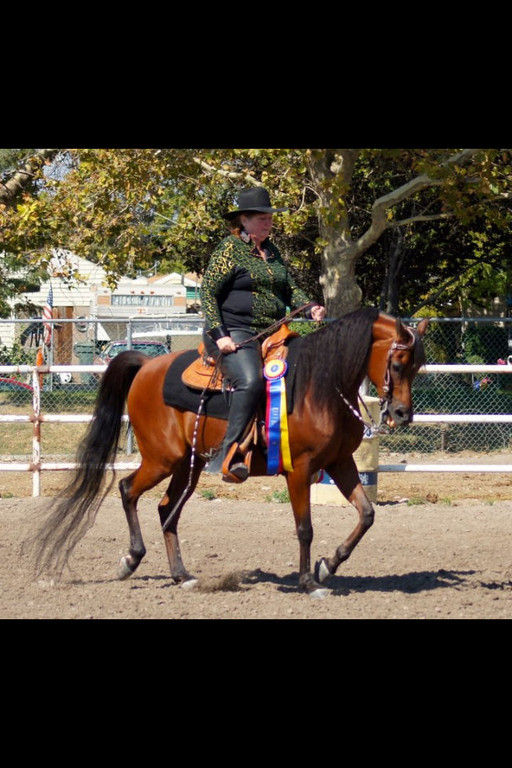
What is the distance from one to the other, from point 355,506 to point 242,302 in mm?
1587

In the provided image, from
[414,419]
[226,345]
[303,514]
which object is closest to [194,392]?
[226,345]

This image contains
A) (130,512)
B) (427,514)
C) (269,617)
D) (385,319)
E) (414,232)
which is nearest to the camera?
(269,617)

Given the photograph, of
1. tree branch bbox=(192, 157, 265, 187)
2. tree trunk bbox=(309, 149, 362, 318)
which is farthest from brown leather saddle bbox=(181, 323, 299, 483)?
tree branch bbox=(192, 157, 265, 187)

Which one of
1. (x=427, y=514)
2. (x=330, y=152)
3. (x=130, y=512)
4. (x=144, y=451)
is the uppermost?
(x=330, y=152)

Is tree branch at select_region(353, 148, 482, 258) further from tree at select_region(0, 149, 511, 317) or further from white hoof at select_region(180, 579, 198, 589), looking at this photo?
white hoof at select_region(180, 579, 198, 589)

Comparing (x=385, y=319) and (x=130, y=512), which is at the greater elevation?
(x=385, y=319)

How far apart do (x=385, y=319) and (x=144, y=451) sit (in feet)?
6.73

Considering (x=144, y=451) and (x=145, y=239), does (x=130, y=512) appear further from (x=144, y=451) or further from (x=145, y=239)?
(x=145, y=239)

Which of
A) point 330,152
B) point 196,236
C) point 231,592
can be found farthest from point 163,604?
point 196,236

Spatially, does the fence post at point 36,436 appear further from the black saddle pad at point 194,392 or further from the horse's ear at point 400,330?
the horse's ear at point 400,330

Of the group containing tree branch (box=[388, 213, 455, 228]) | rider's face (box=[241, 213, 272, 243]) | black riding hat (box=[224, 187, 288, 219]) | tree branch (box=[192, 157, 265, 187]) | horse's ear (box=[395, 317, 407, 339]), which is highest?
tree branch (box=[192, 157, 265, 187])

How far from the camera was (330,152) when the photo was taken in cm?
1373

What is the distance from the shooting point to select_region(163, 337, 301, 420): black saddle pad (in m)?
6.60

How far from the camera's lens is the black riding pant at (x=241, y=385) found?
21.2 feet
